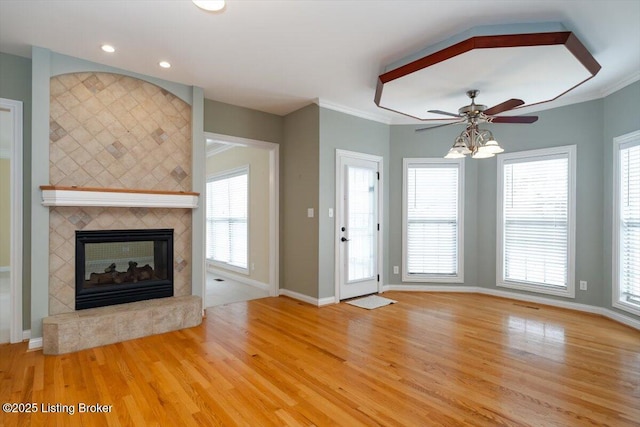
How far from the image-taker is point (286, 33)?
2816 millimetres

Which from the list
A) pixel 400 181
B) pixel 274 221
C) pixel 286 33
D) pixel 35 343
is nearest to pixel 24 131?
pixel 35 343

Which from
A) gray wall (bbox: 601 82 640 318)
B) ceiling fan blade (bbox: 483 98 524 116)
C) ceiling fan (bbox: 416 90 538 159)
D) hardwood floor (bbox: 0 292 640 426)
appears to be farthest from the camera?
gray wall (bbox: 601 82 640 318)

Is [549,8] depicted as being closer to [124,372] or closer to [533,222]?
[533,222]

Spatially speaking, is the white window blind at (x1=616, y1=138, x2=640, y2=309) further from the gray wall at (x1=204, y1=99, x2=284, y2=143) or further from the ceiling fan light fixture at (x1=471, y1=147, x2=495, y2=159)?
the gray wall at (x1=204, y1=99, x2=284, y2=143)

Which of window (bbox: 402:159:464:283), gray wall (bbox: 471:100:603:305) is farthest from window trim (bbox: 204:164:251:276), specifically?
gray wall (bbox: 471:100:603:305)

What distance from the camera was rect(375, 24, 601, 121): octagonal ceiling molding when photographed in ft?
8.30

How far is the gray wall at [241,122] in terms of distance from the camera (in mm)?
4461

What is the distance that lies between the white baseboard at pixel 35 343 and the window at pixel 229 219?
11.0ft

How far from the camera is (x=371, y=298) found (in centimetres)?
488

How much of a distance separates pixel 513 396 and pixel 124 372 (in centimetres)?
284

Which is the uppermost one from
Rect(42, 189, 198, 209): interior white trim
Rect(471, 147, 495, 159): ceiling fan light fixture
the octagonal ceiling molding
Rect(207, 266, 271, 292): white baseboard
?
the octagonal ceiling molding

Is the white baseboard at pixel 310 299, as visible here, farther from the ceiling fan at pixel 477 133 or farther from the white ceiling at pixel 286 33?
the white ceiling at pixel 286 33

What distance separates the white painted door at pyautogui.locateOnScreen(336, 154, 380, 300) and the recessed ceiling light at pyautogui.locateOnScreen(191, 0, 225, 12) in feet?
8.53

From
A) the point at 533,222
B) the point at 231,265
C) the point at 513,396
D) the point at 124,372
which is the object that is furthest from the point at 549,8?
the point at 231,265
